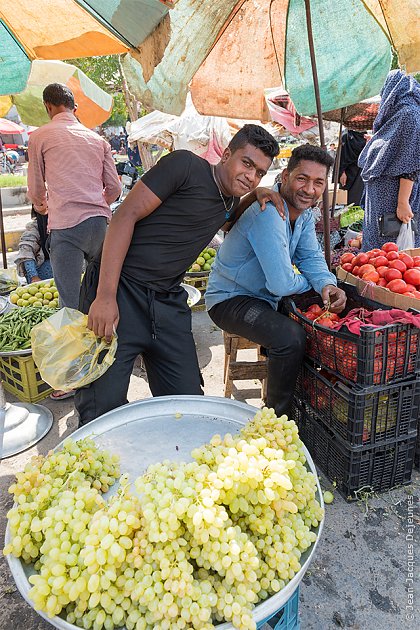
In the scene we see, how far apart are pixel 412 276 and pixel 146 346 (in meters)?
1.80

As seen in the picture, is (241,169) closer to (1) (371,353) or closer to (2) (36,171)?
(1) (371,353)

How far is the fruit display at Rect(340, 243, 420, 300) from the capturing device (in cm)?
282

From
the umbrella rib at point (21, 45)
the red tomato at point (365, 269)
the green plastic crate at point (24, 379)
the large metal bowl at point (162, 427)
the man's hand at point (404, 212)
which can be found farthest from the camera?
the man's hand at point (404, 212)

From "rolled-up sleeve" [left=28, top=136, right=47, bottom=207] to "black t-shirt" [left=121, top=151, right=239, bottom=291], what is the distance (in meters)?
2.06

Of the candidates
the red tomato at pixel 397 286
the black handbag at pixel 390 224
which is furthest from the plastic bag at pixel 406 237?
the red tomato at pixel 397 286

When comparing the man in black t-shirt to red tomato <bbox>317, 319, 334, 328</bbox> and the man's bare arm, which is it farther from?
red tomato <bbox>317, 319, 334, 328</bbox>

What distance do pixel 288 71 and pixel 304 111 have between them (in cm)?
41

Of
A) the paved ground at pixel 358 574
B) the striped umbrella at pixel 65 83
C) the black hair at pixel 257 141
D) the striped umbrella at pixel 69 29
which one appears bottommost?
the paved ground at pixel 358 574

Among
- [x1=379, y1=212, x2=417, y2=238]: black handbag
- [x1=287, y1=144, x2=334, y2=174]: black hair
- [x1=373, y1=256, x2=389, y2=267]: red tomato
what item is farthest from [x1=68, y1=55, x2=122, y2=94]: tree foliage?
[x1=373, y1=256, x2=389, y2=267]: red tomato

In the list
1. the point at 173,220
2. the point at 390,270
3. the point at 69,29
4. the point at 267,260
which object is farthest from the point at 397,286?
the point at 69,29

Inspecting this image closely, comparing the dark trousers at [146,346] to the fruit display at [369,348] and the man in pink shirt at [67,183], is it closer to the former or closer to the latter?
the fruit display at [369,348]

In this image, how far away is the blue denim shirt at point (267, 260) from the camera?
268cm

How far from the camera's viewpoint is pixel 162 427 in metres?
1.80

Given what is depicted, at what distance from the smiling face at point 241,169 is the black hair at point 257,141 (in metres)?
0.02
